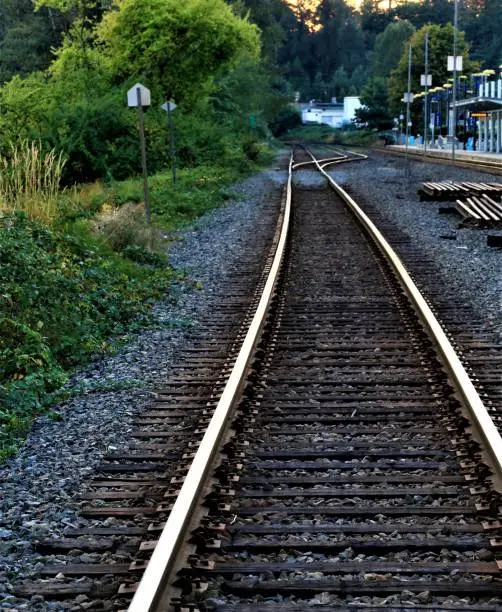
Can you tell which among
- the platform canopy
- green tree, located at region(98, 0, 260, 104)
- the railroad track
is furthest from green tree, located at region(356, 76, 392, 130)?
the railroad track

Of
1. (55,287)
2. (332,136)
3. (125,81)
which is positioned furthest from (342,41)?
(55,287)

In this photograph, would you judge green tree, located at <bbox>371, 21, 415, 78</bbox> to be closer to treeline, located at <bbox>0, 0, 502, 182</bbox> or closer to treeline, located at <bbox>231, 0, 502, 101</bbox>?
treeline, located at <bbox>231, 0, 502, 101</bbox>

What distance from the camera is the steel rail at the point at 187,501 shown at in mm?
3734

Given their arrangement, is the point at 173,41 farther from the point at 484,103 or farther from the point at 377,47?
the point at 377,47

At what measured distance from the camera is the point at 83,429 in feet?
20.9

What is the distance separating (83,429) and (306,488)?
6.19 ft

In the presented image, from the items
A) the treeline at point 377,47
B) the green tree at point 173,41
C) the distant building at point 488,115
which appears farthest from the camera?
the treeline at point 377,47

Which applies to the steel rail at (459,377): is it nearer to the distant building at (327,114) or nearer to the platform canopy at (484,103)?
the platform canopy at (484,103)

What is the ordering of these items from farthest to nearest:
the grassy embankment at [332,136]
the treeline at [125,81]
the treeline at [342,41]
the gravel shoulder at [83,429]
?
the treeline at [342,41] → the grassy embankment at [332,136] → the treeline at [125,81] → the gravel shoulder at [83,429]

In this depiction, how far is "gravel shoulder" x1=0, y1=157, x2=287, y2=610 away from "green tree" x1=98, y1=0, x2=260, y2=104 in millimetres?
20112

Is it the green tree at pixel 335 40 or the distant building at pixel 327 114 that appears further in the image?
the green tree at pixel 335 40

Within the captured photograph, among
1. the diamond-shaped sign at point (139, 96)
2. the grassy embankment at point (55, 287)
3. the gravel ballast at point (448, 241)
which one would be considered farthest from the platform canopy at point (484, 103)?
the grassy embankment at point (55, 287)

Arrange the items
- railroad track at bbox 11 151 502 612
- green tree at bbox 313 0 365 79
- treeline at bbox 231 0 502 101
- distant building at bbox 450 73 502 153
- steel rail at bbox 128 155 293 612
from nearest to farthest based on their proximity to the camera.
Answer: steel rail at bbox 128 155 293 612 → railroad track at bbox 11 151 502 612 → distant building at bbox 450 73 502 153 → treeline at bbox 231 0 502 101 → green tree at bbox 313 0 365 79

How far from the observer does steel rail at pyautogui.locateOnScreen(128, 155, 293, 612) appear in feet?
12.3
